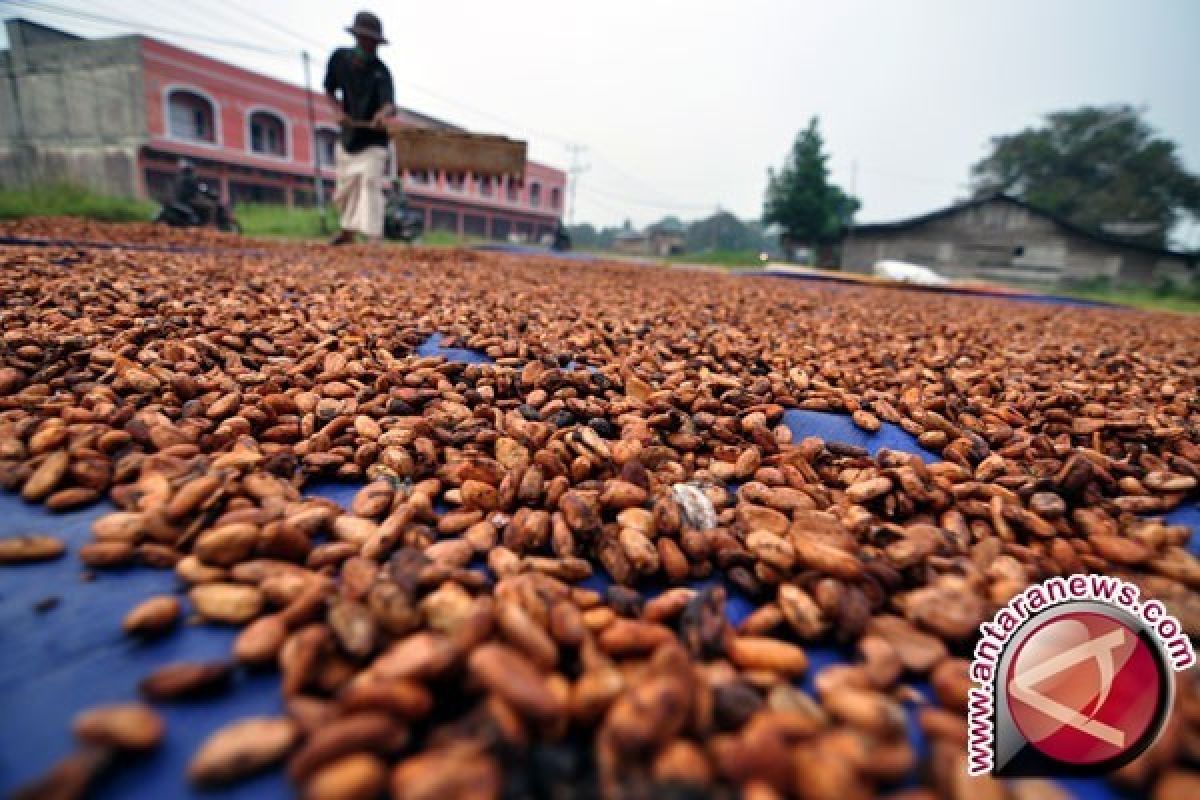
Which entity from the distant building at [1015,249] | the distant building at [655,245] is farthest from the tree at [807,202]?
the distant building at [655,245]

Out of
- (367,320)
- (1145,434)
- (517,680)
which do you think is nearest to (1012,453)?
(1145,434)

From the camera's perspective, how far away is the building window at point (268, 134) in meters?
15.1

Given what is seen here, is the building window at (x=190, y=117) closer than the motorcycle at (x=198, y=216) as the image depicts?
No

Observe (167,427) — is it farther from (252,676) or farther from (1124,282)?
(1124,282)

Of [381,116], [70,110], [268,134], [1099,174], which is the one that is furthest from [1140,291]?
[70,110]

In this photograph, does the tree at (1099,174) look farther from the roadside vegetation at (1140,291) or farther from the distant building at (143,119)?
the distant building at (143,119)

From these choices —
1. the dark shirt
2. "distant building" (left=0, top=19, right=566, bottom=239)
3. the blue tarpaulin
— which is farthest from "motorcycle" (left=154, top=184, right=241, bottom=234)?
the blue tarpaulin

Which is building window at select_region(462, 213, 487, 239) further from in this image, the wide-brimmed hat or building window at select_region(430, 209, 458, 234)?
the wide-brimmed hat

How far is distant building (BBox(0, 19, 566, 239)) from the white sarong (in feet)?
23.7

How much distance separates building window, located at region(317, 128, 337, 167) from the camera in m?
16.6

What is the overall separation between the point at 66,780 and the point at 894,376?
5.92 feet

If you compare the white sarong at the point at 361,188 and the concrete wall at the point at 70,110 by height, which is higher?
the concrete wall at the point at 70,110

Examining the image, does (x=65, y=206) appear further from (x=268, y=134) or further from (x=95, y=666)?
(x=268, y=134)

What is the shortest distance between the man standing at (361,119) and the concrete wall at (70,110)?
11.5 metres
